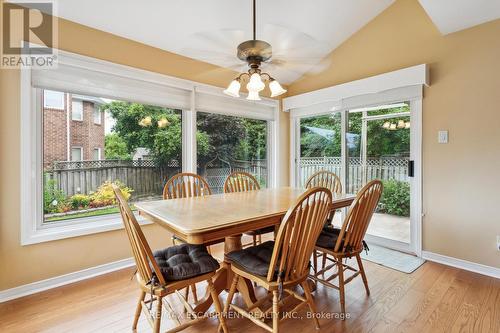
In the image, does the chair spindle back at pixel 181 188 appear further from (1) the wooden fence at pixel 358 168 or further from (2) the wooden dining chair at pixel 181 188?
(1) the wooden fence at pixel 358 168

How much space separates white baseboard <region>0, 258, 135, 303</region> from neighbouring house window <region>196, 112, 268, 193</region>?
1.39m

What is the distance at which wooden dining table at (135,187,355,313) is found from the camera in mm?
1408

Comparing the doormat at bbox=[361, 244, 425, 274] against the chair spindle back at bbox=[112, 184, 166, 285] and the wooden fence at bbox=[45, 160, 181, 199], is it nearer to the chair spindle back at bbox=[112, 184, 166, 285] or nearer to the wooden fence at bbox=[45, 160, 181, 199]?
the chair spindle back at bbox=[112, 184, 166, 285]


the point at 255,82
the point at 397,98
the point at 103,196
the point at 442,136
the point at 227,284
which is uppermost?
the point at 397,98

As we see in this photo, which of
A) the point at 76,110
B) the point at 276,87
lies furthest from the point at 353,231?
the point at 76,110

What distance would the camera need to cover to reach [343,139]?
3604 mm

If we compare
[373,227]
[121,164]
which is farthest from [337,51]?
[121,164]

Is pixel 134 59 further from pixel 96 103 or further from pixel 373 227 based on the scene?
pixel 373 227

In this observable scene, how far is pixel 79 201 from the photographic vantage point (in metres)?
2.51

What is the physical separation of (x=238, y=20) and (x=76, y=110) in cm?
186

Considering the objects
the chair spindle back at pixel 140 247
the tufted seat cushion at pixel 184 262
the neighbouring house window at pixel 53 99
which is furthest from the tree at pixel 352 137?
the neighbouring house window at pixel 53 99

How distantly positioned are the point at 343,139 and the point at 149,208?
2788 millimetres

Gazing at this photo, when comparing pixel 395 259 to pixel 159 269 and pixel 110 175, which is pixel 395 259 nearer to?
pixel 159 269

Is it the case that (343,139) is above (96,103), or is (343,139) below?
below
